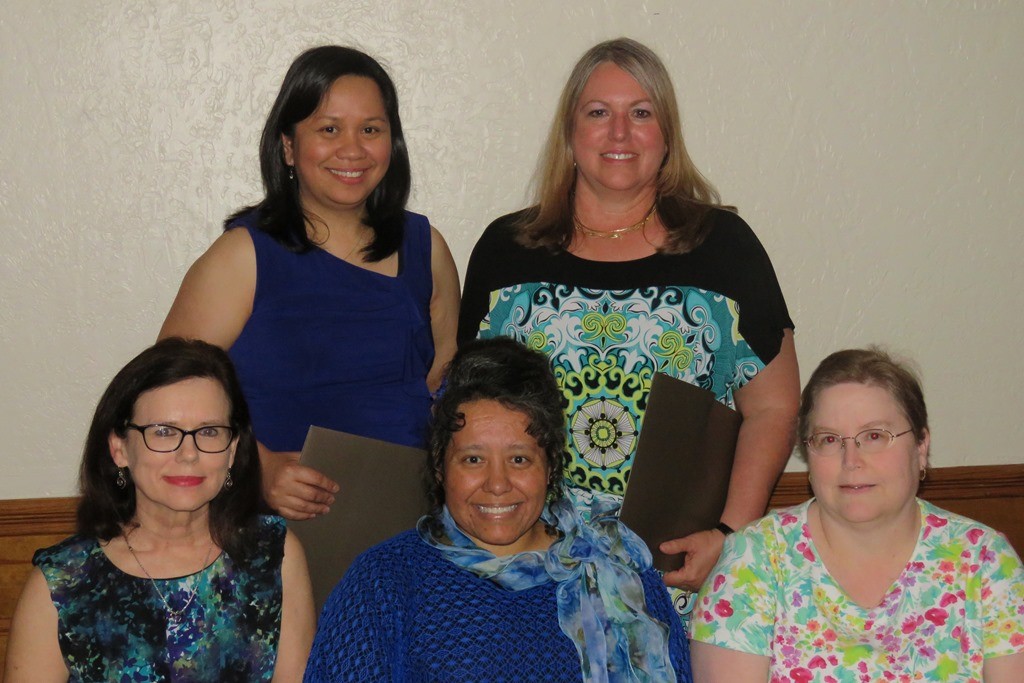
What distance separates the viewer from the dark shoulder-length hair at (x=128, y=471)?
7.16ft

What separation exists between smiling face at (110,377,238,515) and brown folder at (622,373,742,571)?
77 cm

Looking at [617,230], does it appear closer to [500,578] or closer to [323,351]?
[323,351]

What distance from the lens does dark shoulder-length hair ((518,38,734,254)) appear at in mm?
2441

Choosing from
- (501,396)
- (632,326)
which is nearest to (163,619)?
(501,396)

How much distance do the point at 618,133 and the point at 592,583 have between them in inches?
35.0

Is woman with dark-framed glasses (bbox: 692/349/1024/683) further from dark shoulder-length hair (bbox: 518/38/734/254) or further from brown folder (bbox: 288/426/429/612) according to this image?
brown folder (bbox: 288/426/429/612)

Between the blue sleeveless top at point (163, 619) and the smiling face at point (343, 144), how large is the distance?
718 mm

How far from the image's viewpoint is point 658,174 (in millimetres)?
2537

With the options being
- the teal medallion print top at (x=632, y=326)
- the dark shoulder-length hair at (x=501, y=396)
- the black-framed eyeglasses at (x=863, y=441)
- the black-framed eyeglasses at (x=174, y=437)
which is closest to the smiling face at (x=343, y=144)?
the teal medallion print top at (x=632, y=326)

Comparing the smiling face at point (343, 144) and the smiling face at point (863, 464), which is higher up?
the smiling face at point (343, 144)

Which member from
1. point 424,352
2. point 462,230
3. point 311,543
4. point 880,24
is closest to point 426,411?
point 424,352

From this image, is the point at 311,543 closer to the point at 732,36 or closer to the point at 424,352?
the point at 424,352

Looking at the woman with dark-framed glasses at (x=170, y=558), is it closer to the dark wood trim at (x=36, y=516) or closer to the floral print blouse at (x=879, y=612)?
the floral print blouse at (x=879, y=612)

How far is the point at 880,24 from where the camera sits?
127 inches
